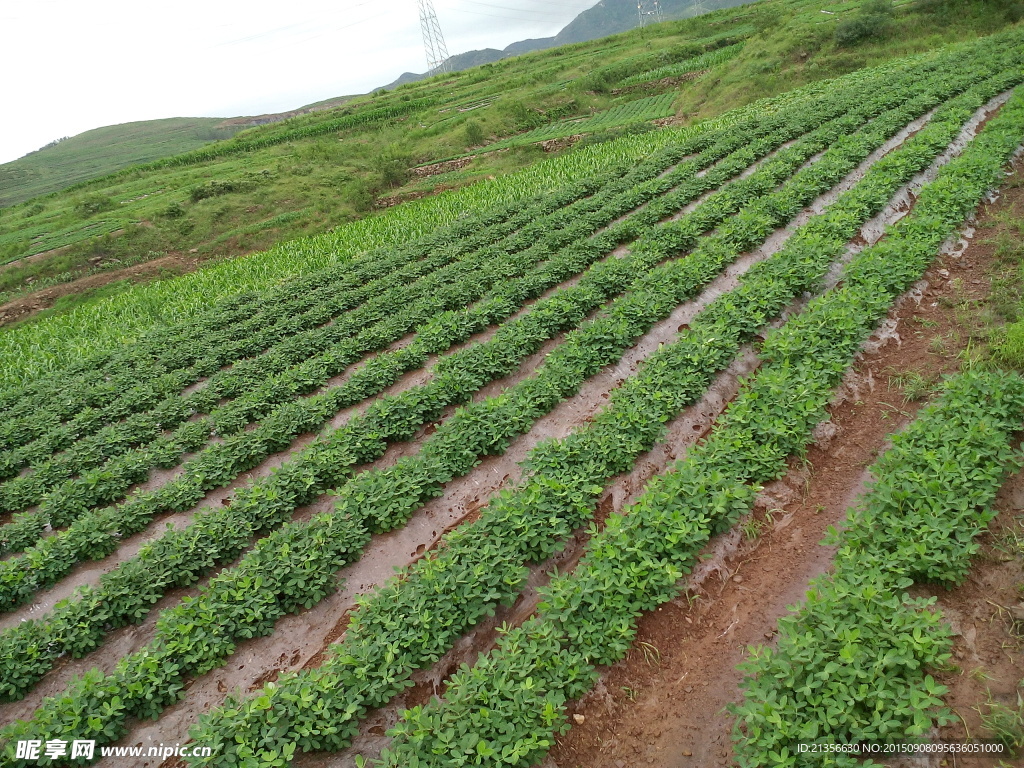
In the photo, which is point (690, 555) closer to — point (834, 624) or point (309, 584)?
point (834, 624)

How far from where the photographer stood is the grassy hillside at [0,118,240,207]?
74.7m

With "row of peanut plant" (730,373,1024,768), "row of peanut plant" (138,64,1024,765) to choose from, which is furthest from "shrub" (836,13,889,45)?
"row of peanut plant" (730,373,1024,768)

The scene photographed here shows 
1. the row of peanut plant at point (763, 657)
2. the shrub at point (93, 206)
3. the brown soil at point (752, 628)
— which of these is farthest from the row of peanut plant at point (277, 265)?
the shrub at point (93, 206)

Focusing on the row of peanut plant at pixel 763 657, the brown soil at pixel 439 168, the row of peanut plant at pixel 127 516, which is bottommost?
the row of peanut plant at pixel 763 657

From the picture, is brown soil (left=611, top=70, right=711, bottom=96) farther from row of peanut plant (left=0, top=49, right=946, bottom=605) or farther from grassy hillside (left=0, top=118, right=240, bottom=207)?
grassy hillside (left=0, top=118, right=240, bottom=207)

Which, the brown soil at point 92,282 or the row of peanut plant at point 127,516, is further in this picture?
the brown soil at point 92,282

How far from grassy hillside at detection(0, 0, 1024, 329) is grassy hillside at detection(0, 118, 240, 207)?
119ft

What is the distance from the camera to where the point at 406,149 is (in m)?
41.8

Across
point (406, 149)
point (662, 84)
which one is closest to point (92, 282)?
point (406, 149)

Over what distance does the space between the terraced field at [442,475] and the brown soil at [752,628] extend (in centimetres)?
30

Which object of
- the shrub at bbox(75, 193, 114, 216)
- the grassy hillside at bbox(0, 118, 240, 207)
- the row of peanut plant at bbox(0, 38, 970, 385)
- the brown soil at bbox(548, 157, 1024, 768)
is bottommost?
the brown soil at bbox(548, 157, 1024, 768)

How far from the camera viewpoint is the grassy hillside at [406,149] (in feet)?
101

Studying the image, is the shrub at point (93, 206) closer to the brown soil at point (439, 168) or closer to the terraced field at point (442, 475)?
the brown soil at point (439, 168)

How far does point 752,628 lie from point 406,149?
43178 mm
